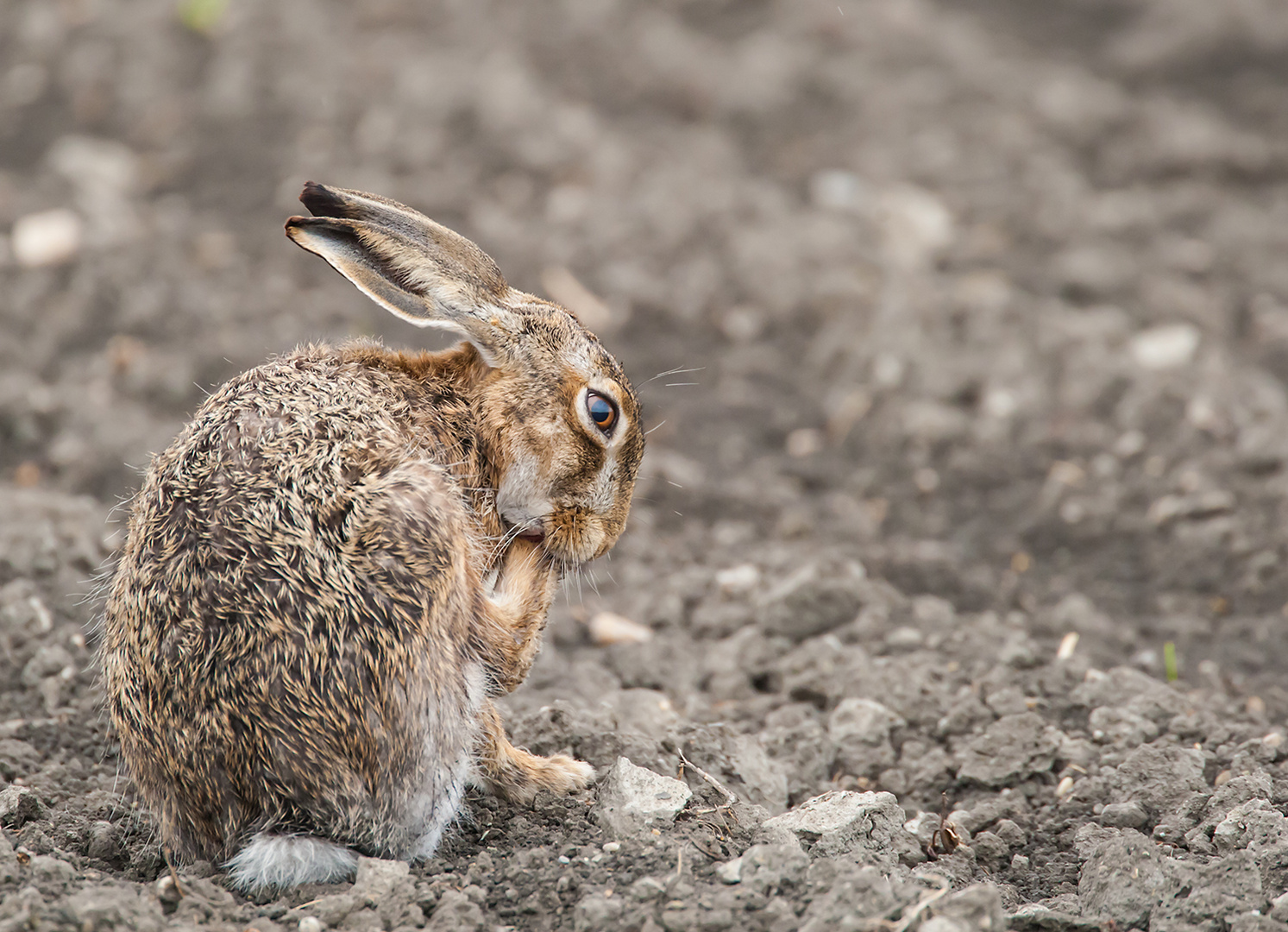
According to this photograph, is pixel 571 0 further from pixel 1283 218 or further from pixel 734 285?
pixel 1283 218

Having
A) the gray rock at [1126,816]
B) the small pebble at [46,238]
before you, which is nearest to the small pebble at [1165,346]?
the gray rock at [1126,816]

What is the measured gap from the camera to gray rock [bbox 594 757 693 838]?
12.6ft

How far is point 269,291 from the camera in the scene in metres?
7.61

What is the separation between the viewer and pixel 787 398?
7387 mm

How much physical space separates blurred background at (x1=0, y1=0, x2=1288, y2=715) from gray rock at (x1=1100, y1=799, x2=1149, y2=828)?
122 cm

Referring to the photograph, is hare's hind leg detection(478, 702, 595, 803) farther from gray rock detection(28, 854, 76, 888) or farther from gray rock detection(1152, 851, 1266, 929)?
gray rock detection(1152, 851, 1266, 929)

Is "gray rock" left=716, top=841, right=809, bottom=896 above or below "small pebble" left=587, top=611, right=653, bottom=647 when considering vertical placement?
above

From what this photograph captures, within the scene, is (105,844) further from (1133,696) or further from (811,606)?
(1133,696)

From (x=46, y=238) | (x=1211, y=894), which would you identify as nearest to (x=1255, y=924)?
(x=1211, y=894)

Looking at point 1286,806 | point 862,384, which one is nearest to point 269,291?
point 862,384

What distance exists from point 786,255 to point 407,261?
4.14m

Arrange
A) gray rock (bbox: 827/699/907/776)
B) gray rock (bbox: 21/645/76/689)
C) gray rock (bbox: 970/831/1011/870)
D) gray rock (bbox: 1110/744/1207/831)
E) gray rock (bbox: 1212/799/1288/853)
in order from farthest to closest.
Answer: gray rock (bbox: 21/645/76/689)
gray rock (bbox: 827/699/907/776)
gray rock (bbox: 1110/744/1207/831)
gray rock (bbox: 970/831/1011/870)
gray rock (bbox: 1212/799/1288/853)

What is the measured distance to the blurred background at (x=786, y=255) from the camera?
6129 mm

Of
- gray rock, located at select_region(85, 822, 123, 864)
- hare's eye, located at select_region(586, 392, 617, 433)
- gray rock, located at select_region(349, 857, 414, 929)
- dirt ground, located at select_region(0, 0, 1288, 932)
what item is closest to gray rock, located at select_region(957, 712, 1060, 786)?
dirt ground, located at select_region(0, 0, 1288, 932)
